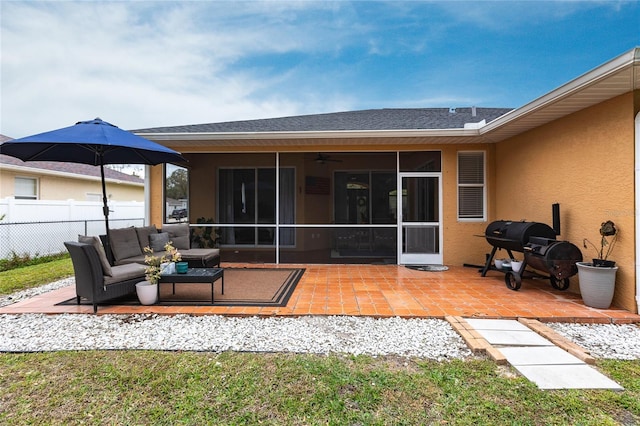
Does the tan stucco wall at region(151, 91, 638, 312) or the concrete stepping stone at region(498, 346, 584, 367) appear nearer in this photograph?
the concrete stepping stone at region(498, 346, 584, 367)

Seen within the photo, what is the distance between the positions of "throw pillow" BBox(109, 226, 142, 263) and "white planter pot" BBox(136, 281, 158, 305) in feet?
4.81

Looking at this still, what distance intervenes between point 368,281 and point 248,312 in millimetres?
2465

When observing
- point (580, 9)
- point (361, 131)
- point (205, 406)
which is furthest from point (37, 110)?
point (580, 9)

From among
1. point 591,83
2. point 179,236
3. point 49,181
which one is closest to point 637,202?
point 591,83

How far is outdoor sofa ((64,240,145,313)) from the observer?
13.3ft

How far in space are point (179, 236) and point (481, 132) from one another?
6.36 m

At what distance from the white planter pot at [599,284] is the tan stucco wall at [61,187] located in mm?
14607

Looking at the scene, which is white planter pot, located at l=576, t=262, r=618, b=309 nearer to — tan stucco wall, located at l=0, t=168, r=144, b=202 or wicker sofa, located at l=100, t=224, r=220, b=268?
wicker sofa, located at l=100, t=224, r=220, b=268

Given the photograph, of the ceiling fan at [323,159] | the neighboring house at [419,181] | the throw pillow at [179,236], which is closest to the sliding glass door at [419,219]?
the neighboring house at [419,181]

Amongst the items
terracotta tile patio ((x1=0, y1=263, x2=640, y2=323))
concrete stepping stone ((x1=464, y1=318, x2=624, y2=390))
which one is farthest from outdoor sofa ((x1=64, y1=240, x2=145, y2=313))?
concrete stepping stone ((x1=464, y1=318, x2=624, y2=390))

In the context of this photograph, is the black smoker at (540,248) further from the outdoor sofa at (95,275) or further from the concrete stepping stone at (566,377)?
the outdoor sofa at (95,275)

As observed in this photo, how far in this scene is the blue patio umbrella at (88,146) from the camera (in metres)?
4.02

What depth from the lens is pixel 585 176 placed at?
Answer: 15.5ft

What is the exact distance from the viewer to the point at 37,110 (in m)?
15.7
